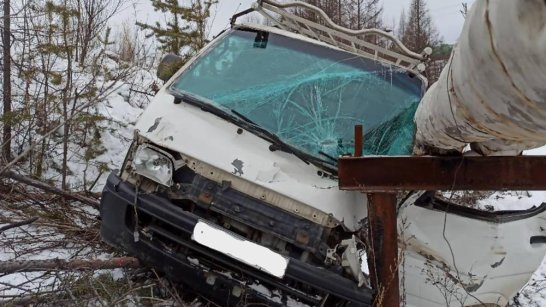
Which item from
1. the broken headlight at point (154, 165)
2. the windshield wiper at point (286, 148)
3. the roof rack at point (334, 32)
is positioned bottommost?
the broken headlight at point (154, 165)

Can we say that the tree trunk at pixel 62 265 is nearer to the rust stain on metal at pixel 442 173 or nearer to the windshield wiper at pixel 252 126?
the windshield wiper at pixel 252 126

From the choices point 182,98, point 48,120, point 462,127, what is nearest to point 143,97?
point 48,120

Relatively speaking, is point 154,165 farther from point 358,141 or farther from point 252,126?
point 358,141

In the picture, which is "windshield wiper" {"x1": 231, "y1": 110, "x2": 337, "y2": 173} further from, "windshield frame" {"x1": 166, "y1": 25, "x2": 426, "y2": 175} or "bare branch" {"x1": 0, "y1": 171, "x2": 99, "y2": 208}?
"bare branch" {"x1": 0, "y1": 171, "x2": 99, "y2": 208}

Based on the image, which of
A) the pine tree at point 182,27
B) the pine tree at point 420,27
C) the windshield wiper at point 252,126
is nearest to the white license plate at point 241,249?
the windshield wiper at point 252,126

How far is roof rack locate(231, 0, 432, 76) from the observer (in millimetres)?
3730

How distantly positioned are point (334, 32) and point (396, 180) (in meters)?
1.87

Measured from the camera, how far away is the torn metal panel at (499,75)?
0.88 metres

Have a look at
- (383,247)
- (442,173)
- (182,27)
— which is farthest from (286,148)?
(182,27)

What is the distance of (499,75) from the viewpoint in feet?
3.42

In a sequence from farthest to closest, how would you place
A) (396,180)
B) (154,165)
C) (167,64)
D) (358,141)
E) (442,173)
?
(167,64), (154,165), (358,141), (396,180), (442,173)

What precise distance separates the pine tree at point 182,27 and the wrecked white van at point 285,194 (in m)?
4.62

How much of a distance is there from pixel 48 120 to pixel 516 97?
5388 mm

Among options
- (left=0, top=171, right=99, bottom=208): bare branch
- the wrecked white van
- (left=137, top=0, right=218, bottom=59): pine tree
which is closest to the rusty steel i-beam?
the wrecked white van
